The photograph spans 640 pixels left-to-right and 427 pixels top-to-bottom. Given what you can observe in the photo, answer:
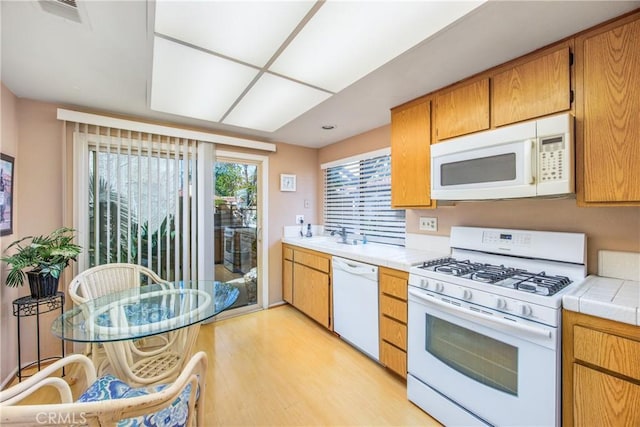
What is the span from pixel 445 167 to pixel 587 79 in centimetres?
80

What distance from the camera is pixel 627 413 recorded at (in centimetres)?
Answer: 107

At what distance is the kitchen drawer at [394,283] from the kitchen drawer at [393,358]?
1.35 feet

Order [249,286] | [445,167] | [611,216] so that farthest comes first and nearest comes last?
1. [249,286]
2. [445,167]
3. [611,216]

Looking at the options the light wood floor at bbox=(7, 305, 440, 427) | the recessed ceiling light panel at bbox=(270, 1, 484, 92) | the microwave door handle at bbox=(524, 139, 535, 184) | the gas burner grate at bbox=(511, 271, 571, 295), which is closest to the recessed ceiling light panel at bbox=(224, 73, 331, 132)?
the recessed ceiling light panel at bbox=(270, 1, 484, 92)

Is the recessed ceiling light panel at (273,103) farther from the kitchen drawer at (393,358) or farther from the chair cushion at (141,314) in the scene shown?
the kitchen drawer at (393,358)

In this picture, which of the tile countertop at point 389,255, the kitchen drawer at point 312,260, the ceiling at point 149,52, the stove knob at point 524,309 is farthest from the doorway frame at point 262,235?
the stove knob at point 524,309

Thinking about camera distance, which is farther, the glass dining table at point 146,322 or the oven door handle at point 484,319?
the glass dining table at point 146,322

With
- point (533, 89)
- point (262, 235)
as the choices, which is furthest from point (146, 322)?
point (533, 89)

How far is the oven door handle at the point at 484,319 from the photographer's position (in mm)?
Answer: 1226

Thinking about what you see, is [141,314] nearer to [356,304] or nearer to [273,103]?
[356,304]

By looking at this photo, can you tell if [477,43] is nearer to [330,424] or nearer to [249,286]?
[330,424]

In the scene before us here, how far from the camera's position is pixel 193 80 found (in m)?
1.79

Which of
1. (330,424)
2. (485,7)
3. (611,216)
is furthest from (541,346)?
(485,7)

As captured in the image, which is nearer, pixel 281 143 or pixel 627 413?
pixel 627 413
